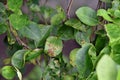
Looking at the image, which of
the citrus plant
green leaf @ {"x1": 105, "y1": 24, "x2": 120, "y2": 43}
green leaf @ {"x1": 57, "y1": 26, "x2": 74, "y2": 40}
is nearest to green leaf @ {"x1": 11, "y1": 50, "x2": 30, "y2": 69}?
the citrus plant

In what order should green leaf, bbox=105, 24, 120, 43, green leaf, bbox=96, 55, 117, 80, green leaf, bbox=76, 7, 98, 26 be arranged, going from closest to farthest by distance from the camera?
green leaf, bbox=96, 55, 117, 80, green leaf, bbox=105, 24, 120, 43, green leaf, bbox=76, 7, 98, 26

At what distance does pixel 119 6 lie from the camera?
62cm

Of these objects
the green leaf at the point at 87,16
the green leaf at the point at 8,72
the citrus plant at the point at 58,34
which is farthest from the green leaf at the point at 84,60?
the green leaf at the point at 8,72

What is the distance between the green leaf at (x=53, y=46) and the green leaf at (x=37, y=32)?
0.02m

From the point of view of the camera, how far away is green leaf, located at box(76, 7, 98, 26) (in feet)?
1.97

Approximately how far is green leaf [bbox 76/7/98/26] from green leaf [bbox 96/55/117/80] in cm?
25

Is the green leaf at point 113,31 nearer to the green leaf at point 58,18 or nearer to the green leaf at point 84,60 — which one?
the green leaf at point 84,60

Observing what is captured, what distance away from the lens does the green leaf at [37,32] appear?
2.09 ft

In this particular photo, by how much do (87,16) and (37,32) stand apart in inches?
5.6

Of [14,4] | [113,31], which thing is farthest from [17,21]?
[113,31]

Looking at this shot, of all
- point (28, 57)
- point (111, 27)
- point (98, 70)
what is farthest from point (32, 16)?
point (98, 70)

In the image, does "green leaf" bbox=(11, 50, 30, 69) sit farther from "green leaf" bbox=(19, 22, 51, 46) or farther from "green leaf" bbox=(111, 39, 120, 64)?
"green leaf" bbox=(111, 39, 120, 64)

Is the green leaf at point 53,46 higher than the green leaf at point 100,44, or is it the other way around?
the green leaf at point 100,44

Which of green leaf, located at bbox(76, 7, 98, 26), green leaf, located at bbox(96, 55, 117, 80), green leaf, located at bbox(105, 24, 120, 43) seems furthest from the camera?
green leaf, located at bbox(76, 7, 98, 26)
